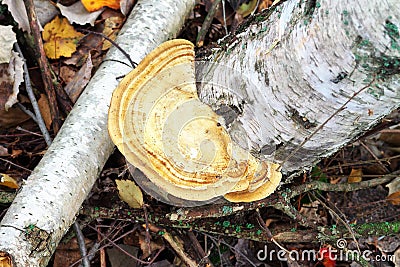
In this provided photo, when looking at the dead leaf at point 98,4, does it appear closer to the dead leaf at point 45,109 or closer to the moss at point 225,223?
the dead leaf at point 45,109

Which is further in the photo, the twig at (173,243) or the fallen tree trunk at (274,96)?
the twig at (173,243)

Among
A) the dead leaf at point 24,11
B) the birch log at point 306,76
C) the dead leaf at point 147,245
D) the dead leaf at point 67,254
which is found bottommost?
the dead leaf at point 67,254

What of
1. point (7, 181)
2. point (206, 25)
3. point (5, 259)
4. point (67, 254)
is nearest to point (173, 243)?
point (67, 254)

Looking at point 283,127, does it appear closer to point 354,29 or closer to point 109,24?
point 354,29

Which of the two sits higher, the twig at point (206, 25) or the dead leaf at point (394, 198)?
the twig at point (206, 25)

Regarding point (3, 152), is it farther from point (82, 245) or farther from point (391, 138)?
point (391, 138)

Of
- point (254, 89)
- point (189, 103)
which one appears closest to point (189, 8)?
point (189, 103)

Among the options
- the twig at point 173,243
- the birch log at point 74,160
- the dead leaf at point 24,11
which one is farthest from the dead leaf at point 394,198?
the dead leaf at point 24,11
